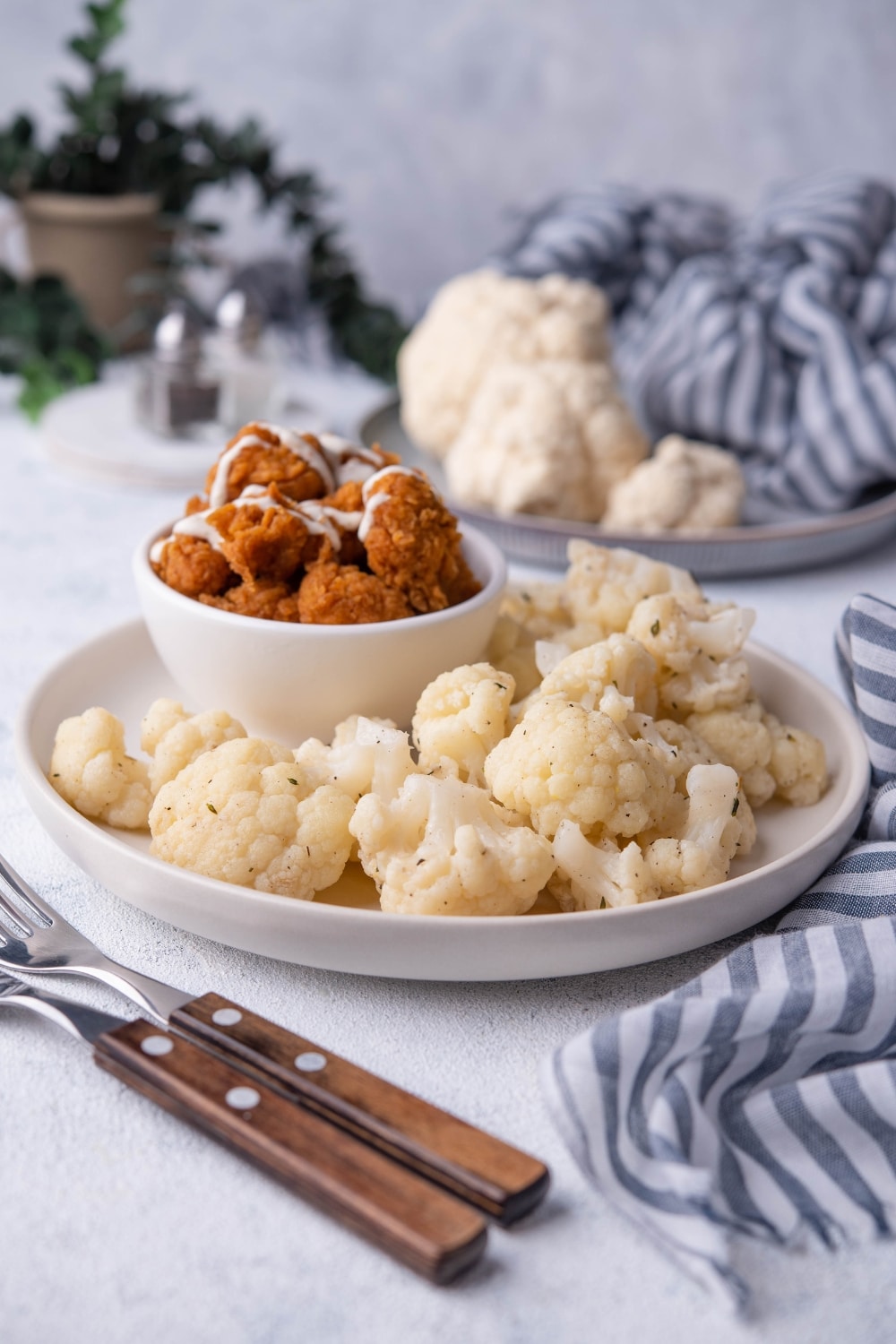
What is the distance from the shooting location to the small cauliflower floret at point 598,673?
3.50 ft

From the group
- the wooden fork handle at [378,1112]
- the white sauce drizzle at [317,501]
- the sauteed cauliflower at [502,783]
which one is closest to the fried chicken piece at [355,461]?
the white sauce drizzle at [317,501]

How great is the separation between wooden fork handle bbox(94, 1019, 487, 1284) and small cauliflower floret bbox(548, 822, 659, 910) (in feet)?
0.91

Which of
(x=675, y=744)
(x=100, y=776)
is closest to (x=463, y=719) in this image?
(x=675, y=744)

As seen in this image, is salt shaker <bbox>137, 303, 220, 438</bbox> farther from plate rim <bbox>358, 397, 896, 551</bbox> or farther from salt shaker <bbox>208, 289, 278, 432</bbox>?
plate rim <bbox>358, 397, 896, 551</bbox>

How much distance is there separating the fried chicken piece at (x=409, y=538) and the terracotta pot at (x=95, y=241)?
1.66 m

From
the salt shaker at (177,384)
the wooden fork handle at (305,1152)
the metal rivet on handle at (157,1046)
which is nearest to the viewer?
the wooden fork handle at (305,1152)

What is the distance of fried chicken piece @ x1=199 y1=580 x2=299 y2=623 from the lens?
116 cm

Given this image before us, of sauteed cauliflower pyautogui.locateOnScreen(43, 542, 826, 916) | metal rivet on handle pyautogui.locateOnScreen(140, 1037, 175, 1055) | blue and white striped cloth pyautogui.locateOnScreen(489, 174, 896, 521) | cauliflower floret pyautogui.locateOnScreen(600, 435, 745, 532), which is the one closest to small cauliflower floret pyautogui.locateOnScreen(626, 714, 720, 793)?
sauteed cauliflower pyautogui.locateOnScreen(43, 542, 826, 916)

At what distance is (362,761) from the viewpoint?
1021 millimetres

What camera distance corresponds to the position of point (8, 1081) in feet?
2.81

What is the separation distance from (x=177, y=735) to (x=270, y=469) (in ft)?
0.96

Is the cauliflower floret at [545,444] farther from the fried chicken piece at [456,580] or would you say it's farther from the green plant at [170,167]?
A: the green plant at [170,167]

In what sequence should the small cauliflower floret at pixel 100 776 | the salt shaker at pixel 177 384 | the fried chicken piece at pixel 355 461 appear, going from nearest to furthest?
1. the small cauliflower floret at pixel 100 776
2. the fried chicken piece at pixel 355 461
3. the salt shaker at pixel 177 384

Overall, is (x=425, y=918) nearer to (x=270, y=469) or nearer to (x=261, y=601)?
(x=261, y=601)
